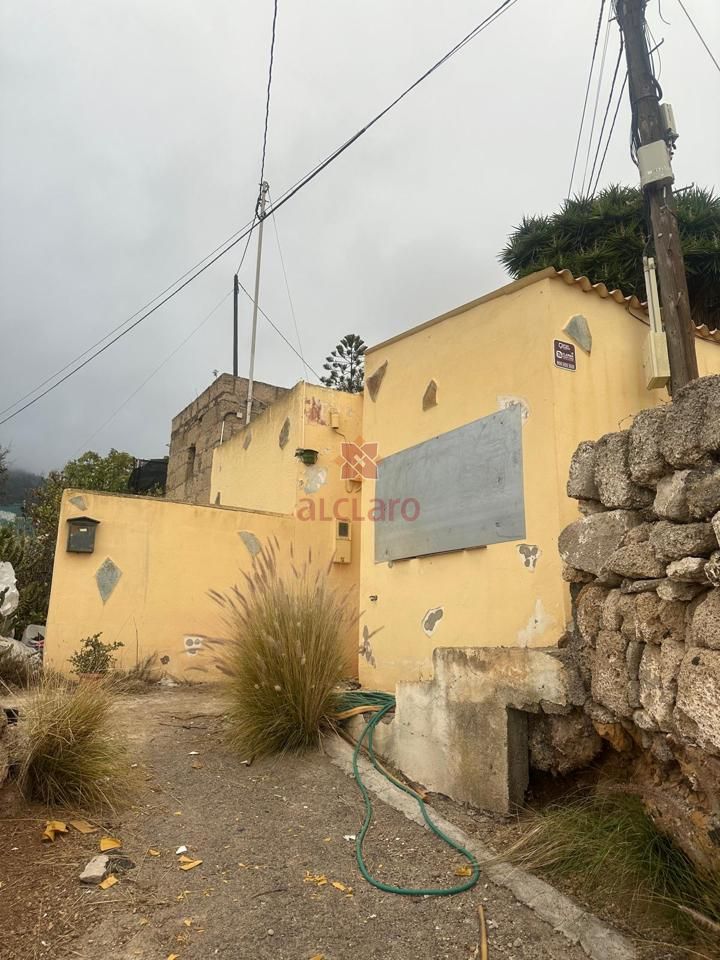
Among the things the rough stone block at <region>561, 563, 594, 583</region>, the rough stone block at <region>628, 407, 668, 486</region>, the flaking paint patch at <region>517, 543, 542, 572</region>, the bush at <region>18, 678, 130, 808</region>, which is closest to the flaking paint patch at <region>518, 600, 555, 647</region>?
the flaking paint patch at <region>517, 543, 542, 572</region>

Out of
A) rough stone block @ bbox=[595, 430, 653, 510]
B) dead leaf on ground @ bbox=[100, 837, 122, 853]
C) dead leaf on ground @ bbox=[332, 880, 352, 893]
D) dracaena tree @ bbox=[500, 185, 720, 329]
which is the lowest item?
dead leaf on ground @ bbox=[332, 880, 352, 893]

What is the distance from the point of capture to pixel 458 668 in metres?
3.09

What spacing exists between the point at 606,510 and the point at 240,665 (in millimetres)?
2403

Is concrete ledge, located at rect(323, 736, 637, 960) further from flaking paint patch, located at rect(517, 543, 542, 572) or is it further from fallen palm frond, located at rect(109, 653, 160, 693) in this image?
fallen palm frond, located at rect(109, 653, 160, 693)

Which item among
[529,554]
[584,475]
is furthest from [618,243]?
[584,475]

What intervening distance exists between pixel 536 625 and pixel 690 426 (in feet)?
6.83

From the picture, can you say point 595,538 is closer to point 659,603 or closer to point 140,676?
point 659,603

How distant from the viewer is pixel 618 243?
38.9 feet

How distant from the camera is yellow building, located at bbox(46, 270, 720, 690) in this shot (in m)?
4.15

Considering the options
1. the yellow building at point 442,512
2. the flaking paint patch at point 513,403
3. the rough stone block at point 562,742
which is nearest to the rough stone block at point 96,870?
the rough stone block at point 562,742

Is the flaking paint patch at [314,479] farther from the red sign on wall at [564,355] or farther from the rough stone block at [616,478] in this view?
the rough stone block at [616,478]

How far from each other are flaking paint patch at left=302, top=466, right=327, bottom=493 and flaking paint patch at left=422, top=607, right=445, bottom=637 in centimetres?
311

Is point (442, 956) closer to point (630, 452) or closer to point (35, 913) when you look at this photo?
point (35, 913)

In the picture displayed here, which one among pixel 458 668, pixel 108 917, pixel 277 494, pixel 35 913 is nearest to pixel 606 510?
pixel 458 668
